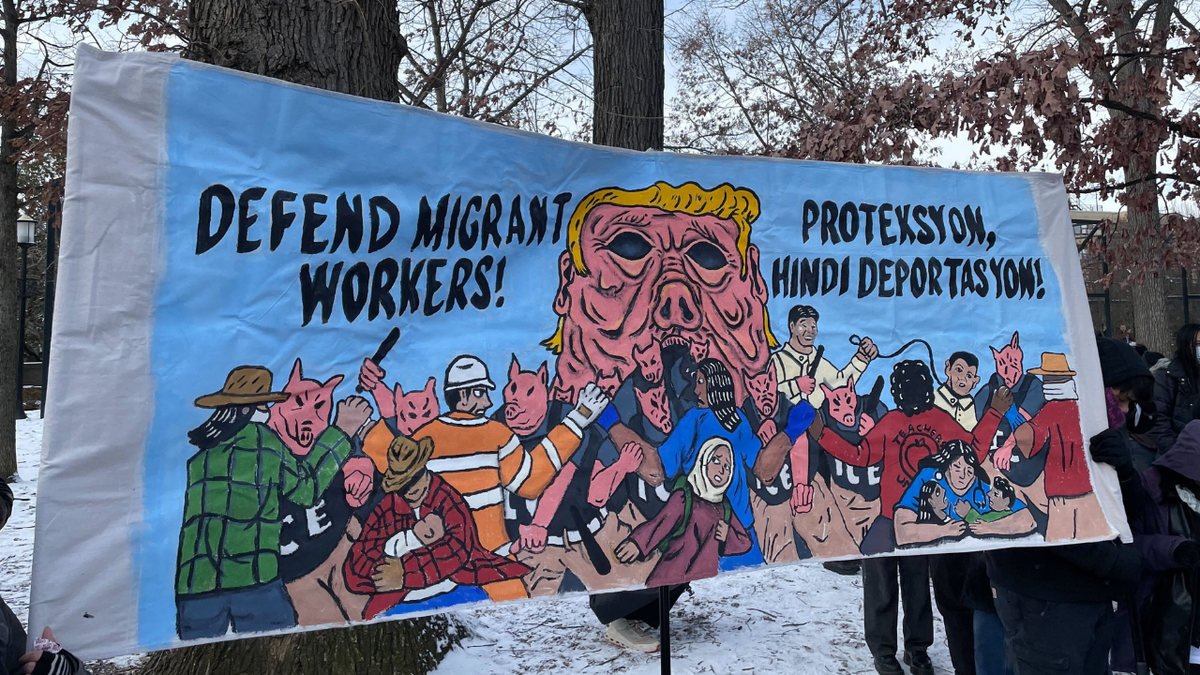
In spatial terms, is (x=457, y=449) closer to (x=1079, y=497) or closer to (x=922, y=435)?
(x=922, y=435)

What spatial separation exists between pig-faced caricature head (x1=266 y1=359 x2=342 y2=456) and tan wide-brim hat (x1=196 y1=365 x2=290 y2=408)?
0.10ft

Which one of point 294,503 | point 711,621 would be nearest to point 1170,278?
point 711,621

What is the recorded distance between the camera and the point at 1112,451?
10.7 feet

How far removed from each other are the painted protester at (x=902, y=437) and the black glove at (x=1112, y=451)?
39 cm

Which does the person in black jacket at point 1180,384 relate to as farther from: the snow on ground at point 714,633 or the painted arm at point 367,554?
→ the painted arm at point 367,554

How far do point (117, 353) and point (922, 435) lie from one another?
9.04ft

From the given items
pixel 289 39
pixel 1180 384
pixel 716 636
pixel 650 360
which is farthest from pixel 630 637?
pixel 1180 384

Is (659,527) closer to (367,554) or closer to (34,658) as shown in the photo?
(367,554)

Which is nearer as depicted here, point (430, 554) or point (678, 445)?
point (430, 554)

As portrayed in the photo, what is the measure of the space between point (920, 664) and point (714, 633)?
1125mm

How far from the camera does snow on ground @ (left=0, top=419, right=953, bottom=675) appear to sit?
4379 millimetres

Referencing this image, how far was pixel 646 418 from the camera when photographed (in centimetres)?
282

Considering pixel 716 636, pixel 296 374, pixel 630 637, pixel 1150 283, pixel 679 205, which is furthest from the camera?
pixel 1150 283

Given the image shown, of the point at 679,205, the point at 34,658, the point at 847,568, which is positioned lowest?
the point at 847,568
